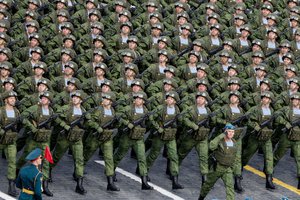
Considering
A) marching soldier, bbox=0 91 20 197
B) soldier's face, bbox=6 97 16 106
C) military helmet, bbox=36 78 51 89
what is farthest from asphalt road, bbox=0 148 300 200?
military helmet, bbox=36 78 51 89

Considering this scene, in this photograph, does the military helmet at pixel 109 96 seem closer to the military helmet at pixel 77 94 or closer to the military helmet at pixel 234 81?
the military helmet at pixel 77 94

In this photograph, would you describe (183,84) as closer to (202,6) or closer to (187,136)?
(187,136)

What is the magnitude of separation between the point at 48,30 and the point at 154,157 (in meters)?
4.87

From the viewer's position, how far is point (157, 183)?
30859mm

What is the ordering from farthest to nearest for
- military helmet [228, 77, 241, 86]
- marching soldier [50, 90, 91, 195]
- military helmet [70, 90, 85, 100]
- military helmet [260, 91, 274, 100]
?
military helmet [228, 77, 241, 86] → military helmet [260, 91, 274, 100] → military helmet [70, 90, 85, 100] → marching soldier [50, 90, 91, 195]

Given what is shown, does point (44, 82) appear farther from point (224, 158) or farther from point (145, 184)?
point (224, 158)

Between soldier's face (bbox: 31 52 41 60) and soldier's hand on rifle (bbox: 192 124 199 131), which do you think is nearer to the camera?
soldier's hand on rifle (bbox: 192 124 199 131)

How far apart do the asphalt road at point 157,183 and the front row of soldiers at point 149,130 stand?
0.74 feet

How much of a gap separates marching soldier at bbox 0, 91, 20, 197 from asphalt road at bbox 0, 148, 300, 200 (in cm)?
36

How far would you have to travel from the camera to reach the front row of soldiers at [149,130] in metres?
29.1

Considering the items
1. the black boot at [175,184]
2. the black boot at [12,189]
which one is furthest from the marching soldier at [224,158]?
the black boot at [12,189]

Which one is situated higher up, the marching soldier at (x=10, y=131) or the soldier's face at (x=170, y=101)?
the soldier's face at (x=170, y=101)

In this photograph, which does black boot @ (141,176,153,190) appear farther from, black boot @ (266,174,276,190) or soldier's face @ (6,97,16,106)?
soldier's face @ (6,97,16,106)

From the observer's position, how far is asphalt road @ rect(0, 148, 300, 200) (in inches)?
1169
